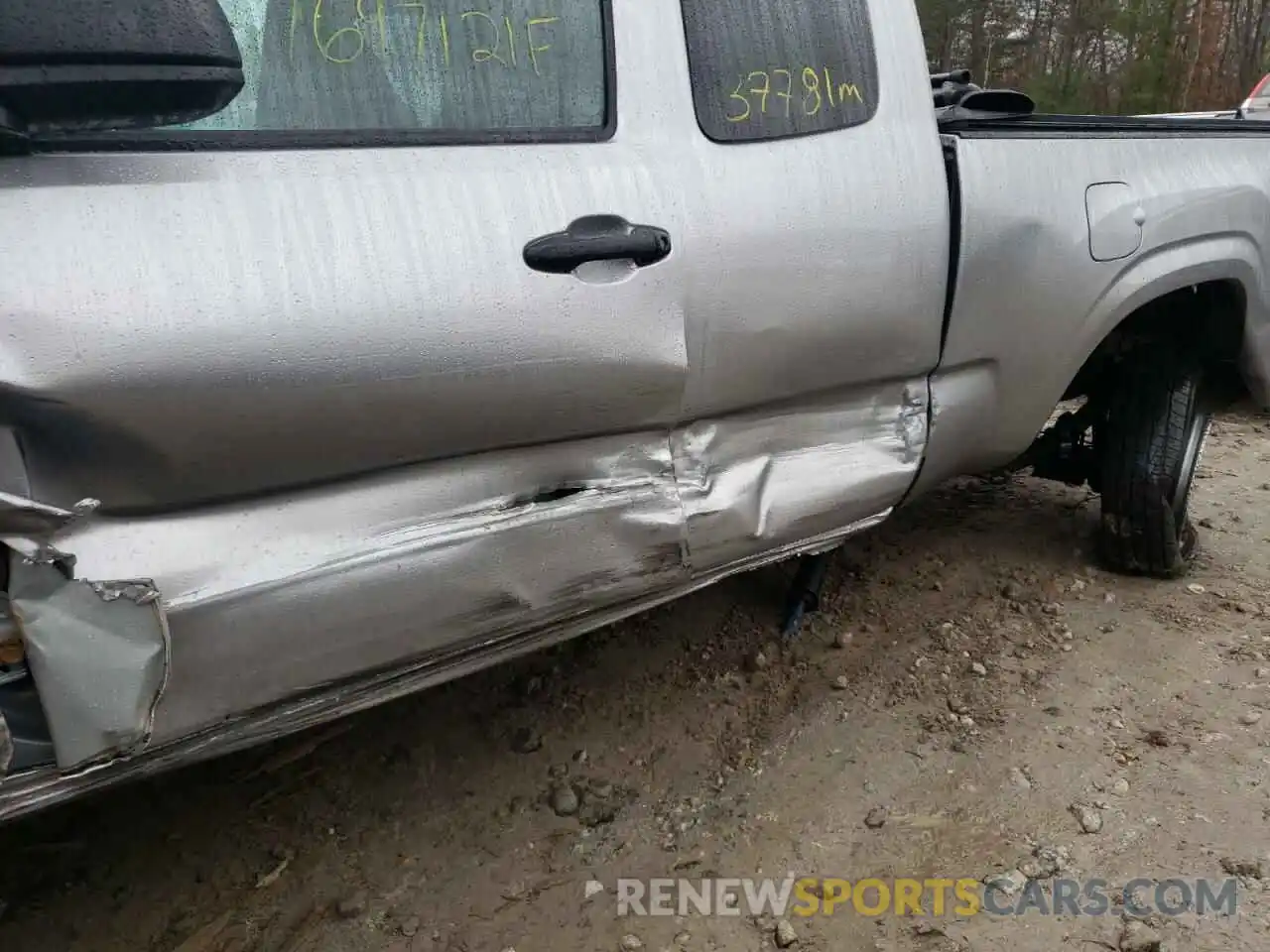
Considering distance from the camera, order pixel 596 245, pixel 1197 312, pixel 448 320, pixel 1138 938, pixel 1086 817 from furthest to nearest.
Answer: pixel 1197 312 → pixel 1086 817 → pixel 1138 938 → pixel 596 245 → pixel 448 320

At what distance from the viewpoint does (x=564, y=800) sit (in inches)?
85.6

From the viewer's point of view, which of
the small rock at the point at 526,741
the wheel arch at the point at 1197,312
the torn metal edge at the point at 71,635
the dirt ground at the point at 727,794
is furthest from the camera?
the wheel arch at the point at 1197,312

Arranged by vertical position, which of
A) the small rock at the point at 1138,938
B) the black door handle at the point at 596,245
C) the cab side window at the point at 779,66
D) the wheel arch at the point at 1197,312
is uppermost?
the cab side window at the point at 779,66

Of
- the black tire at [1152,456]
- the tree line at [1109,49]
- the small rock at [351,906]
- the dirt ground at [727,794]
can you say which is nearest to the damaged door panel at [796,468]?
the dirt ground at [727,794]

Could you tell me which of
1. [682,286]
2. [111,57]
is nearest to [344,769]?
[682,286]

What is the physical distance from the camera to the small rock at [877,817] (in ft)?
6.86

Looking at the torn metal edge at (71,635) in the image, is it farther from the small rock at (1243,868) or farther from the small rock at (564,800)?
the small rock at (1243,868)

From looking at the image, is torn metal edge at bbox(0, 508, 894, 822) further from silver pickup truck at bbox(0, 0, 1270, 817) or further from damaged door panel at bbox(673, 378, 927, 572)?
damaged door panel at bbox(673, 378, 927, 572)

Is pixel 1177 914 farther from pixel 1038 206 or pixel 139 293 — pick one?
pixel 139 293

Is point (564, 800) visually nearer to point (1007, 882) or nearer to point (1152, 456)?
point (1007, 882)

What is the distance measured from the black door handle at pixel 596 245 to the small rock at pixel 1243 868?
61.9 inches

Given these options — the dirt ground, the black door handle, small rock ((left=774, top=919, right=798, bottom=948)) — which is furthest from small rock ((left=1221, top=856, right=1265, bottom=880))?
the black door handle

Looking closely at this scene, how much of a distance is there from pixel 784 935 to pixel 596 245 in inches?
49.4

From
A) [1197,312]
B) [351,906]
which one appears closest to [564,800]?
[351,906]
